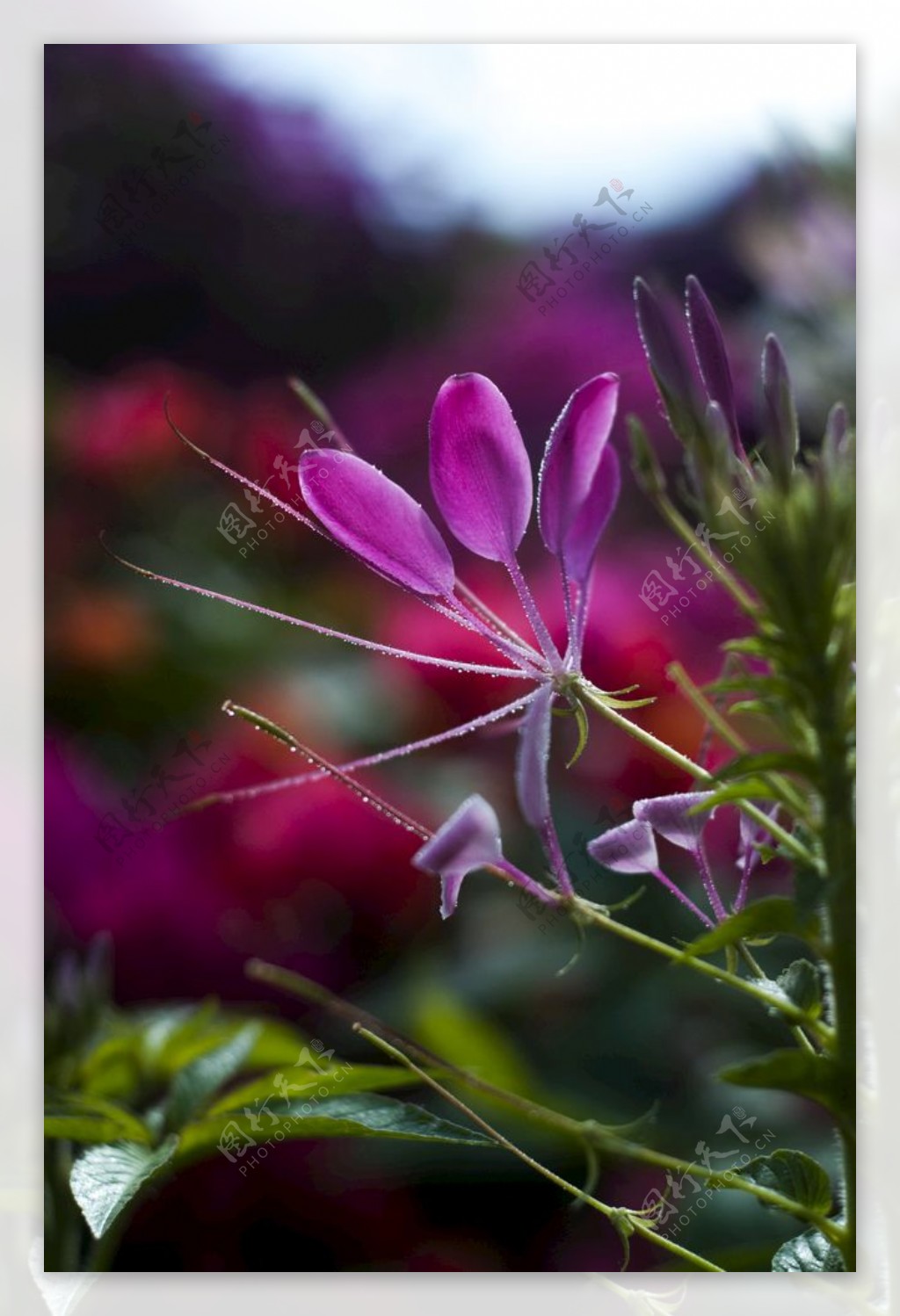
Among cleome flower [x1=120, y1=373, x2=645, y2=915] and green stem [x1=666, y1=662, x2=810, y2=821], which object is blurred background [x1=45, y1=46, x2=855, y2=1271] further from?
cleome flower [x1=120, y1=373, x2=645, y2=915]

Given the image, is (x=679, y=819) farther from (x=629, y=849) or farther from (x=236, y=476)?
(x=236, y=476)

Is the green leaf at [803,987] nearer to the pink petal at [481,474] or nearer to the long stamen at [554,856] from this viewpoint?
the long stamen at [554,856]

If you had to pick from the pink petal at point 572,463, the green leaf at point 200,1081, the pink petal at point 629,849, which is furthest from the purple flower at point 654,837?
the green leaf at point 200,1081

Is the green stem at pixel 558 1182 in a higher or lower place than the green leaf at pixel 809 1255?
higher

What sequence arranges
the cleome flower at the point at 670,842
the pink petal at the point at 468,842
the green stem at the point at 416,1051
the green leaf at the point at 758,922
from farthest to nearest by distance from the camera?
the green stem at the point at 416,1051, the cleome flower at the point at 670,842, the pink petal at the point at 468,842, the green leaf at the point at 758,922

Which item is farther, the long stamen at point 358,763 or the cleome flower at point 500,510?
the long stamen at point 358,763

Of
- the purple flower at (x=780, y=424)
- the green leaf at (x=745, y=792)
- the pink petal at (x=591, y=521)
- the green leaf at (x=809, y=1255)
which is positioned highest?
the purple flower at (x=780, y=424)

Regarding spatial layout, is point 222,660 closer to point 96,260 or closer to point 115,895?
point 115,895
